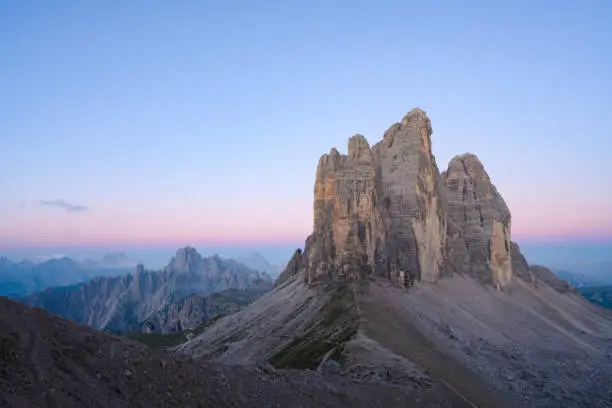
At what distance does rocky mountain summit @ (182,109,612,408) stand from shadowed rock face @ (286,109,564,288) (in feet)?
0.73

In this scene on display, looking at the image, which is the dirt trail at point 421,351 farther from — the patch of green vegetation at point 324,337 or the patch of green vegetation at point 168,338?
the patch of green vegetation at point 168,338

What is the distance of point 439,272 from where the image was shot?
91125mm

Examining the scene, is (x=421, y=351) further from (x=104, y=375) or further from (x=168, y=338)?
(x=168, y=338)

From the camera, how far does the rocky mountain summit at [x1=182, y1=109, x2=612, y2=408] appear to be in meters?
55.4

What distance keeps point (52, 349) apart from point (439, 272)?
7662 centimetres

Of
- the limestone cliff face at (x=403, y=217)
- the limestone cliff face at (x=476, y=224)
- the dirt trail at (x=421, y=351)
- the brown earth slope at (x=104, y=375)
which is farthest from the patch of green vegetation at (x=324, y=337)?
the limestone cliff face at (x=476, y=224)

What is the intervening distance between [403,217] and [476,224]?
23189mm

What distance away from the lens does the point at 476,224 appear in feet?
344

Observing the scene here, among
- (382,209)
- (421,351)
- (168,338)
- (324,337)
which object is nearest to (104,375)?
(421,351)

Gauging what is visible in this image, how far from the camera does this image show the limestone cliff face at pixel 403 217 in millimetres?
83688

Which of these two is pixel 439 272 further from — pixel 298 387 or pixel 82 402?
pixel 82 402

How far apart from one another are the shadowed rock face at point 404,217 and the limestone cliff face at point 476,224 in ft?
0.62

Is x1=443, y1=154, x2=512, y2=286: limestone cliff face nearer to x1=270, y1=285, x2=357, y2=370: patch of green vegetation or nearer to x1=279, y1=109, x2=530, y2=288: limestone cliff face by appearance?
x1=279, y1=109, x2=530, y2=288: limestone cliff face

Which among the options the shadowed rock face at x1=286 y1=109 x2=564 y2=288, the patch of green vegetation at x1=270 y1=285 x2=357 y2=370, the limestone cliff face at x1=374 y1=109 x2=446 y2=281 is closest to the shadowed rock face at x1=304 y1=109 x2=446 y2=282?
the limestone cliff face at x1=374 y1=109 x2=446 y2=281
